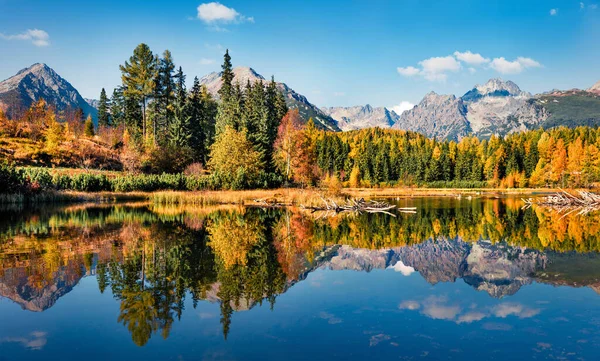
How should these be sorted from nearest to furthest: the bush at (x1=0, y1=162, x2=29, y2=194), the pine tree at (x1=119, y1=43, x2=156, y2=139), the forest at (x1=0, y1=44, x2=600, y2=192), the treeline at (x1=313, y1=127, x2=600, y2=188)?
the bush at (x1=0, y1=162, x2=29, y2=194) → the forest at (x1=0, y1=44, x2=600, y2=192) → the pine tree at (x1=119, y1=43, x2=156, y2=139) → the treeline at (x1=313, y1=127, x2=600, y2=188)

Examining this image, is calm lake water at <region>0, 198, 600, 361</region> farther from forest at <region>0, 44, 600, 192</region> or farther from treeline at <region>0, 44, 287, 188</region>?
treeline at <region>0, 44, 287, 188</region>

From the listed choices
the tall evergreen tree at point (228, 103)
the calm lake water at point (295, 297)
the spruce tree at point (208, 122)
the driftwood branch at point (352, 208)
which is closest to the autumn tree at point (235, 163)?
the tall evergreen tree at point (228, 103)

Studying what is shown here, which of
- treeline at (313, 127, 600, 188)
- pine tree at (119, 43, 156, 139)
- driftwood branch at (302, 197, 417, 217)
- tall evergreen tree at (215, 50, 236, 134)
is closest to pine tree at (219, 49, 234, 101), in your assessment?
tall evergreen tree at (215, 50, 236, 134)

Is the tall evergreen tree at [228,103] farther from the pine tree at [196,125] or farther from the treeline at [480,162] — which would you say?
the treeline at [480,162]

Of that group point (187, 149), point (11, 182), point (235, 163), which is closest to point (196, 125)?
point (187, 149)

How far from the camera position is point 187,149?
232 feet

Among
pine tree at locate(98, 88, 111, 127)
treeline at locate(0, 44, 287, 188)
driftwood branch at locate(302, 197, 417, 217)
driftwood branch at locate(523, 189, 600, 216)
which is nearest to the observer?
driftwood branch at locate(302, 197, 417, 217)

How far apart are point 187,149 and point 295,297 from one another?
6300cm

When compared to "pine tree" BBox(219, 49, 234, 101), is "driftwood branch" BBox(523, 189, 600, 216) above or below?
below

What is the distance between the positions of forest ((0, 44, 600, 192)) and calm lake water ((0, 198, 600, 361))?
30989 mm

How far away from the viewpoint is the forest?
54.8m

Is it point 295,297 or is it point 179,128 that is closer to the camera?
point 295,297

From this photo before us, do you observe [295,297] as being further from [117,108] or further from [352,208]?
[117,108]

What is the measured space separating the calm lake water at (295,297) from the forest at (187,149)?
102 ft
